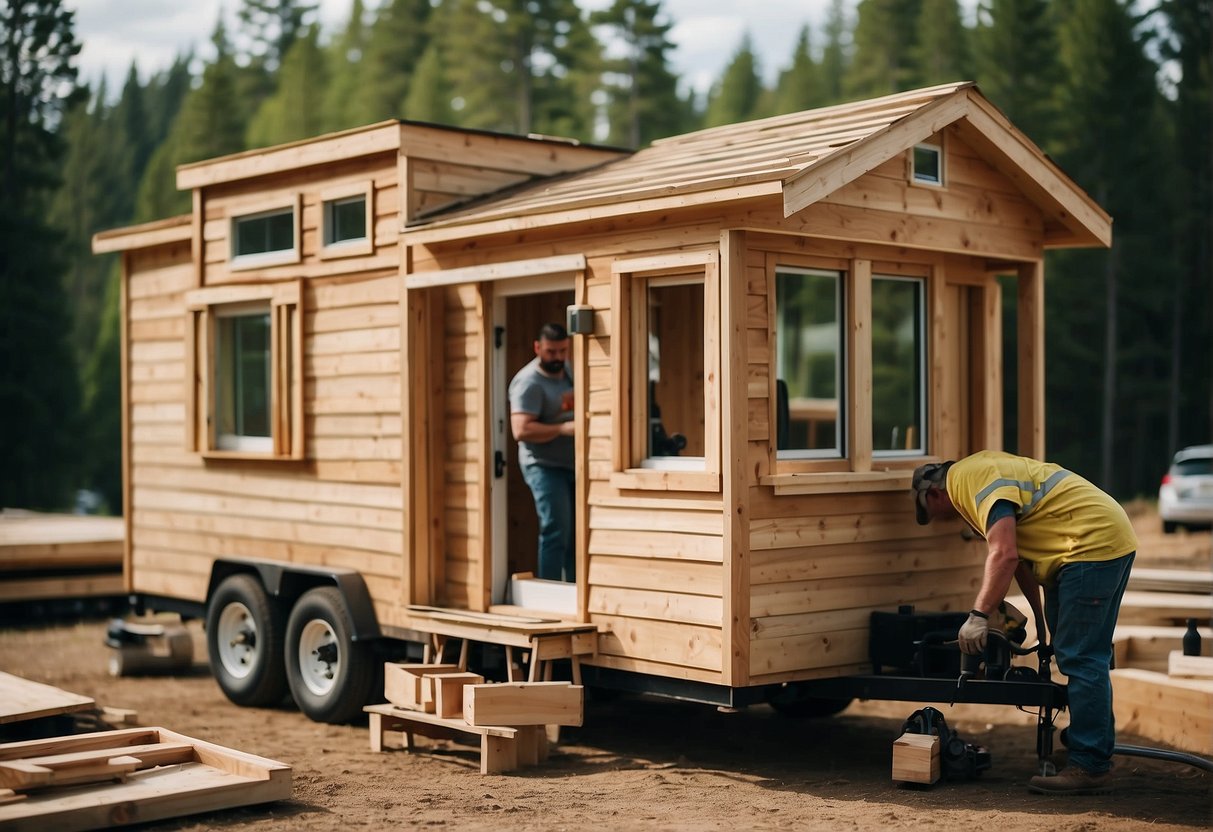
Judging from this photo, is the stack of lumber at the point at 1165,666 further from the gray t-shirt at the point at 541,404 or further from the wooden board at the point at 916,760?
the gray t-shirt at the point at 541,404

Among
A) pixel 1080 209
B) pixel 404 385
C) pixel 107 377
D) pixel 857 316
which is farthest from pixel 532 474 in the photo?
pixel 107 377

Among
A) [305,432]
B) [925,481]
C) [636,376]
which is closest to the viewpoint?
[925,481]

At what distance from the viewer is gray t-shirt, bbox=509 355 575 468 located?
30.5 ft

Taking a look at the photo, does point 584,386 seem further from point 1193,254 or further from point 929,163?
point 1193,254

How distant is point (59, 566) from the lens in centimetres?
1573

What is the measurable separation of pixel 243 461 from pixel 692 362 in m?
3.69

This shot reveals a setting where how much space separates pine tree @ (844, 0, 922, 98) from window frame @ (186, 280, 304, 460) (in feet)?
128

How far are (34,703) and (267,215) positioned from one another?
4086mm

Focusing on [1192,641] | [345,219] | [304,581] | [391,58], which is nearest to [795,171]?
[1192,641]

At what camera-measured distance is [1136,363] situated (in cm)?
4003

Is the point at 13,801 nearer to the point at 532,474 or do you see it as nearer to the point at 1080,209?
the point at 532,474

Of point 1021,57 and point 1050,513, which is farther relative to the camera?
point 1021,57

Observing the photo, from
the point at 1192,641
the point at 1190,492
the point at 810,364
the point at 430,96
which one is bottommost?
the point at 1192,641

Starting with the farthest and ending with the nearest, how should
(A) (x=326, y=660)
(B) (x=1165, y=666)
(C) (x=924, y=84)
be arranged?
(C) (x=924, y=84) < (A) (x=326, y=660) < (B) (x=1165, y=666)
